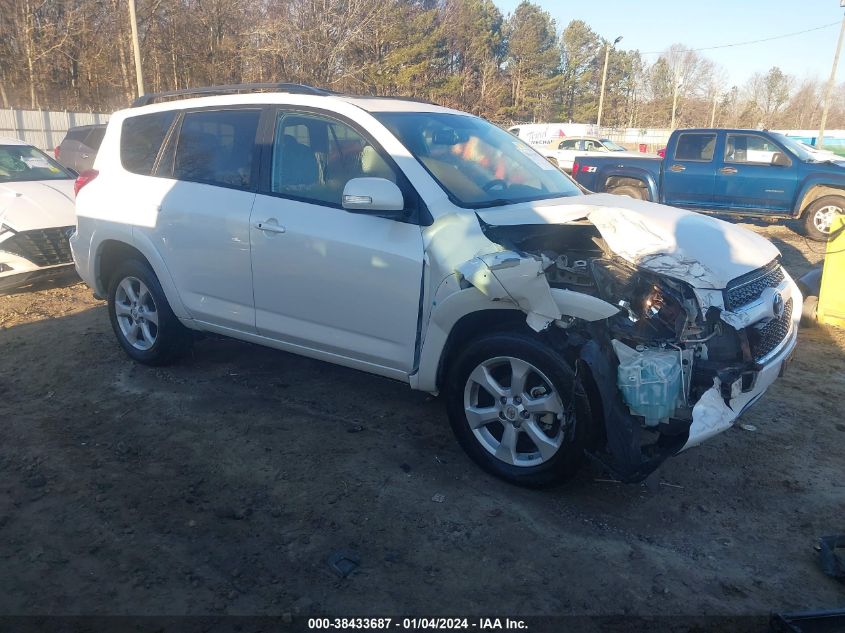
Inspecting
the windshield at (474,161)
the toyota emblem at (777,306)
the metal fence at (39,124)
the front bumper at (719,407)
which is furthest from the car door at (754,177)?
the metal fence at (39,124)

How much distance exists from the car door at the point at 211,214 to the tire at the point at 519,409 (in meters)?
1.69

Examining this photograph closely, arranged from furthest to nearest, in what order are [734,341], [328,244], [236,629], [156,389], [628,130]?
1. [628,130]
2. [156,389]
3. [328,244]
4. [734,341]
5. [236,629]

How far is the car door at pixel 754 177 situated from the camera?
11.6 meters

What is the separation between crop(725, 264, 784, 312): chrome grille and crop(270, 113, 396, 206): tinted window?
6.27 feet

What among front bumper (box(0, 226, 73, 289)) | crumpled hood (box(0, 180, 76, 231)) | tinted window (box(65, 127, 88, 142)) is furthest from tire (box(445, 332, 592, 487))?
tinted window (box(65, 127, 88, 142))

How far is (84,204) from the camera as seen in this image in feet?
17.5

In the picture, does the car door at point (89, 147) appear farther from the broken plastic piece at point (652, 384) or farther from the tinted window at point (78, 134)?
the broken plastic piece at point (652, 384)

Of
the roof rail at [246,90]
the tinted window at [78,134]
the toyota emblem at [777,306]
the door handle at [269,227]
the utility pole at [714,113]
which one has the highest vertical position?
the utility pole at [714,113]

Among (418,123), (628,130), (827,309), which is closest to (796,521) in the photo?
(418,123)

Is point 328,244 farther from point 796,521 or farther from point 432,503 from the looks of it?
point 796,521

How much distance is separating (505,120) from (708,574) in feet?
156

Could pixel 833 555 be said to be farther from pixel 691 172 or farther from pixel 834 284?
pixel 691 172

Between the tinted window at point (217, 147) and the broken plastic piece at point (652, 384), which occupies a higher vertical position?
the tinted window at point (217, 147)

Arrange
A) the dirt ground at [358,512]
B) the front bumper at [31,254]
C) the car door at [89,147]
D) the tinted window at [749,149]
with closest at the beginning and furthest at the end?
the dirt ground at [358,512], the front bumper at [31,254], the tinted window at [749,149], the car door at [89,147]
